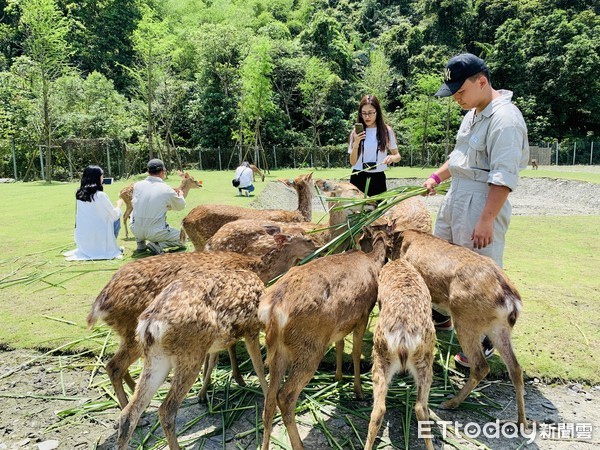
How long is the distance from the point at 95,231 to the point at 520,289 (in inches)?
257

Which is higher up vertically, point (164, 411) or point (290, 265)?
point (290, 265)

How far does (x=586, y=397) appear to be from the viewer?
12.2 ft

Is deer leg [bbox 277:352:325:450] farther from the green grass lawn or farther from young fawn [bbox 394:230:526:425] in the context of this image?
the green grass lawn

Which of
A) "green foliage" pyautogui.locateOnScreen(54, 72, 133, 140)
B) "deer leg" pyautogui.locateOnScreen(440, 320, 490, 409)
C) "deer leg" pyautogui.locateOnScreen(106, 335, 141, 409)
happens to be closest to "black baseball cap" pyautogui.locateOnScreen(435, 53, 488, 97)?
"deer leg" pyautogui.locateOnScreen(440, 320, 490, 409)

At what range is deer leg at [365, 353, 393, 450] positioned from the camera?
2830 millimetres

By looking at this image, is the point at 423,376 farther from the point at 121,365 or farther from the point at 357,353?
the point at 121,365

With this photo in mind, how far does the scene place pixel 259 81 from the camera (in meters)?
32.8

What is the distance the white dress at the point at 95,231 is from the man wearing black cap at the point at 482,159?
577 cm

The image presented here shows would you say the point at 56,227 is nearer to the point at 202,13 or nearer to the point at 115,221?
the point at 115,221

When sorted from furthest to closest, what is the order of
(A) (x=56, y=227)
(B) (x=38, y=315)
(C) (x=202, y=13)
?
1. (C) (x=202, y=13)
2. (A) (x=56, y=227)
3. (B) (x=38, y=315)

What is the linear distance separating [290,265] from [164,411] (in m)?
2.06

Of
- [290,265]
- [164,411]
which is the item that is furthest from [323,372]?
[164,411]

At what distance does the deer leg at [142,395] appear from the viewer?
2.82 metres

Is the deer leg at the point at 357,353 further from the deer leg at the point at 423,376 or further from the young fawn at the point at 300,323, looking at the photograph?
the deer leg at the point at 423,376
